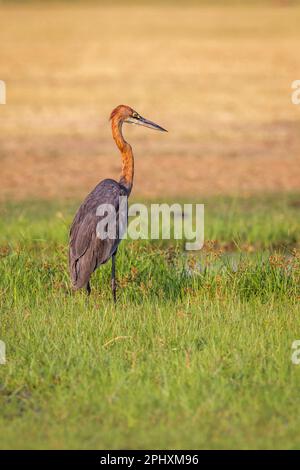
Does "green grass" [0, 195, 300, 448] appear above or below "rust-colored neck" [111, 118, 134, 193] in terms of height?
below

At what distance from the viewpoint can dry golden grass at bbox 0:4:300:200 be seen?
1504 cm

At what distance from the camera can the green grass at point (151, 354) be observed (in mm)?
5113

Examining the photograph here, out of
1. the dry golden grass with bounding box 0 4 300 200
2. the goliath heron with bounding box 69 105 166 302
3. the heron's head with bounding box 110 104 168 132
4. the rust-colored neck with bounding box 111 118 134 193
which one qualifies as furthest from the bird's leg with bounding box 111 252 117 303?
the dry golden grass with bounding box 0 4 300 200

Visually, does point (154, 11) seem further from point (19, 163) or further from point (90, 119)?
point (19, 163)

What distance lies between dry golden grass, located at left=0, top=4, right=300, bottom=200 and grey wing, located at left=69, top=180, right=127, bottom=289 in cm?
580

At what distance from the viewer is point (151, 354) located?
6.09m

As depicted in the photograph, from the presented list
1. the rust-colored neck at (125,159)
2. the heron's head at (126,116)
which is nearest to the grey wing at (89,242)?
the rust-colored neck at (125,159)

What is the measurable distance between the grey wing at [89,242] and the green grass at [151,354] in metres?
0.18

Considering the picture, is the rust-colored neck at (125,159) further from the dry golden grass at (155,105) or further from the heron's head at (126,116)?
the dry golden grass at (155,105)

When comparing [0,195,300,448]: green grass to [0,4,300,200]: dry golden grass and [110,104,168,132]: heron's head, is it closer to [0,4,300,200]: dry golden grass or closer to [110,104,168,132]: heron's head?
[110,104,168,132]: heron's head

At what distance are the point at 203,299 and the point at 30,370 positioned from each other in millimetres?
1882

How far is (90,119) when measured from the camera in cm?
1986

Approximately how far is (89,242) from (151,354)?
163cm

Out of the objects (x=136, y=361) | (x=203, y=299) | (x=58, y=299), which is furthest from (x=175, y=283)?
(x=136, y=361)
